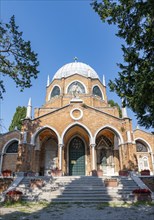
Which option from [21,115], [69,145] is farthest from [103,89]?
[21,115]

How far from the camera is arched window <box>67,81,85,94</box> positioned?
80.5 ft

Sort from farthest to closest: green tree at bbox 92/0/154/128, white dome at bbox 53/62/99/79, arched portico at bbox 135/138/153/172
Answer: white dome at bbox 53/62/99/79 < arched portico at bbox 135/138/153/172 < green tree at bbox 92/0/154/128

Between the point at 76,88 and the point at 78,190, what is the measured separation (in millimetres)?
15825

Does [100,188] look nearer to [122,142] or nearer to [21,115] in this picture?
[122,142]

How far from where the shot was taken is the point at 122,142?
16.4 metres

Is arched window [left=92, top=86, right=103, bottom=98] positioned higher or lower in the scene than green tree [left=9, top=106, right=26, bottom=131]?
higher

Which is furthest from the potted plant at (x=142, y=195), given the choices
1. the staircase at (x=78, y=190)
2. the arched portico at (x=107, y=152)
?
the arched portico at (x=107, y=152)

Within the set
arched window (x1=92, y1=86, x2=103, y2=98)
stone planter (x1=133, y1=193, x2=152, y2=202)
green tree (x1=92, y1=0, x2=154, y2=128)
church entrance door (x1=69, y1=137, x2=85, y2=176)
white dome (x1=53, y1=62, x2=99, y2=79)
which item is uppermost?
white dome (x1=53, y1=62, x2=99, y2=79)

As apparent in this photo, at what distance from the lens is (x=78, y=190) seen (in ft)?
35.4

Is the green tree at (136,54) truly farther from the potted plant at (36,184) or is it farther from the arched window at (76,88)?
the arched window at (76,88)

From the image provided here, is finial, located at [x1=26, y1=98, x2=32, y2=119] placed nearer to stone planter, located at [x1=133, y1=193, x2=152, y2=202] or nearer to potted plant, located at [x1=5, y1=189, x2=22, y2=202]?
potted plant, located at [x1=5, y1=189, x2=22, y2=202]

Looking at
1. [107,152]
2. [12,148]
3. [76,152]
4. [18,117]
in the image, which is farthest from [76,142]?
[18,117]

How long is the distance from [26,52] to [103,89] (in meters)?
17.1

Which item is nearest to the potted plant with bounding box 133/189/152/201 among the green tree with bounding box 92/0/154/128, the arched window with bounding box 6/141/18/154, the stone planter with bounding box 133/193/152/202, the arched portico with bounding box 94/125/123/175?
the stone planter with bounding box 133/193/152/202
